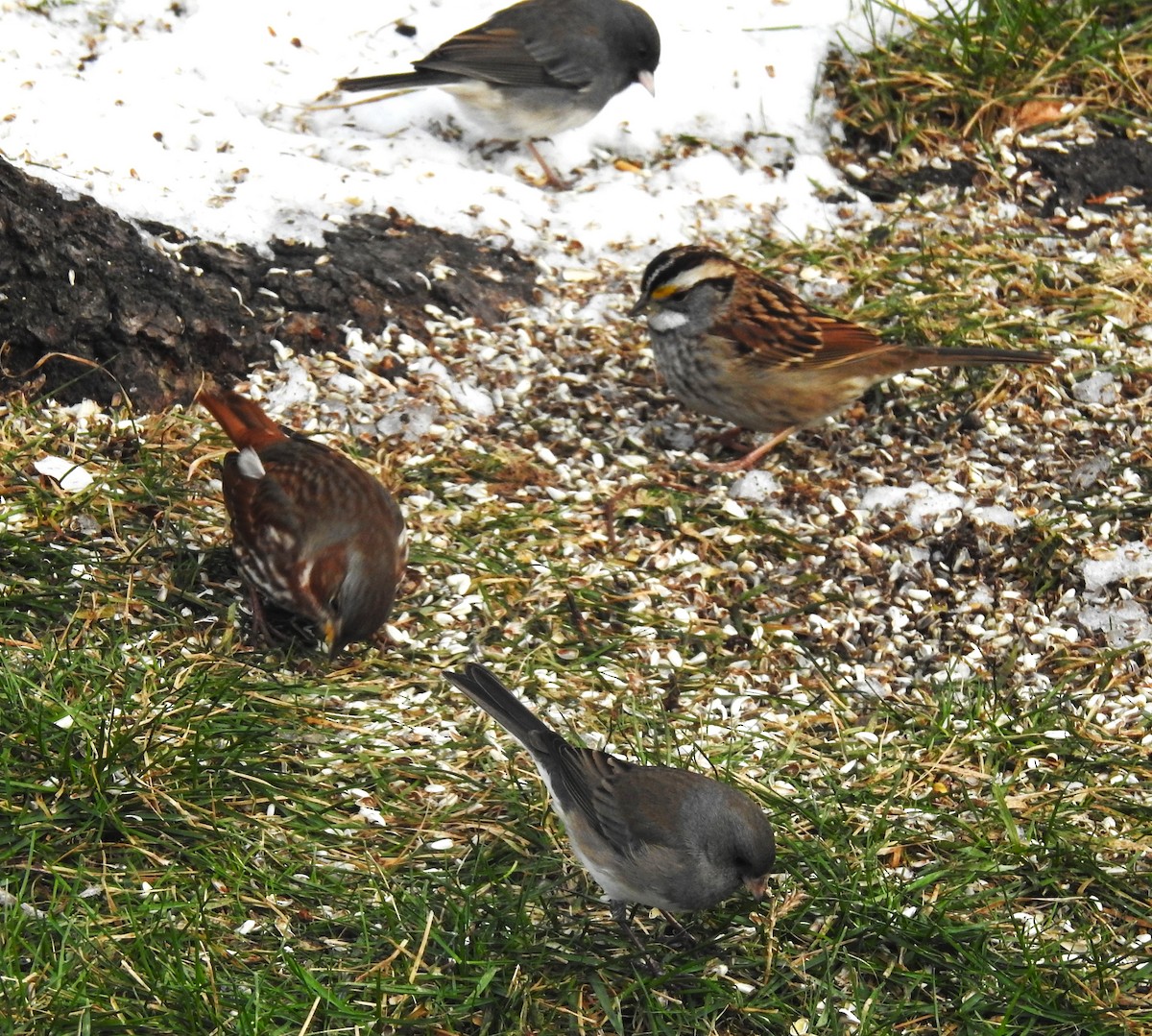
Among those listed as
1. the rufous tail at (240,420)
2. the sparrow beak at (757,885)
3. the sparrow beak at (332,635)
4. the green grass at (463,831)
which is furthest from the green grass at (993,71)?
the sparrow beak at (757,885)

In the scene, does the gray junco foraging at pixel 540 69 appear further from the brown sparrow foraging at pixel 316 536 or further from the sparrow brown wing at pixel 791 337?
the brown sparrow foraging at pixel 316 536

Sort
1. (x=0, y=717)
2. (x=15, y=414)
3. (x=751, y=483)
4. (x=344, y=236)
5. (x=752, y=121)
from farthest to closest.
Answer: (x=752, y=121)
(x=344, y=236)
(x=751, y=483)
(x=15, y=414)
(x=0, y=717)

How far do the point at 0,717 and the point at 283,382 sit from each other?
1.92 m

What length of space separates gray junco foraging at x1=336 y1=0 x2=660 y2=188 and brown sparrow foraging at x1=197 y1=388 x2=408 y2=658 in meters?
2.27

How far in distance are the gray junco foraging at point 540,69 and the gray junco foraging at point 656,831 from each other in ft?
11.4

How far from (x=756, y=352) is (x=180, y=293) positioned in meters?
1.95

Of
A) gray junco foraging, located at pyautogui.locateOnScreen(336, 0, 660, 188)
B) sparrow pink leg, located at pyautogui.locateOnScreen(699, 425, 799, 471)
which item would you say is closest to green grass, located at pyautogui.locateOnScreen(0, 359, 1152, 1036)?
sparrow pink leg, located at pyautogui.locateOnScreen(699, 425, 799, 471)

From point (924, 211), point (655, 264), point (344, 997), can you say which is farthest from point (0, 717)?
point (924, 211)

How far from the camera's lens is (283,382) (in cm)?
514

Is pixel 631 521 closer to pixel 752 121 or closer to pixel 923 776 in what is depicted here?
pixel 923 776

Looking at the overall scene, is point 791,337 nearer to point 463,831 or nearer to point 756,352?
point 756,352

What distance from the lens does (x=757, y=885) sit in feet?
10.6

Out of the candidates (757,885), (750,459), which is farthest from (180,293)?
(757,885)

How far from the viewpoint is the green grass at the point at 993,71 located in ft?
20.8
